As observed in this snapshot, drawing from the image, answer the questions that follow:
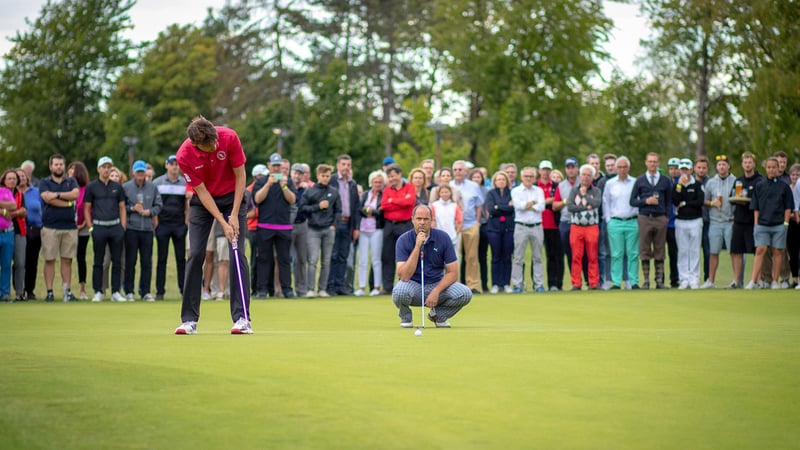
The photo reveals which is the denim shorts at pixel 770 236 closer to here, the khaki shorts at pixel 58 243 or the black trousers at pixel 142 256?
the black trousers at pixel 142 256

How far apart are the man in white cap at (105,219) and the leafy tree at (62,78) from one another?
152 feet

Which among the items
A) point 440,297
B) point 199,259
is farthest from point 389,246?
point 199,259

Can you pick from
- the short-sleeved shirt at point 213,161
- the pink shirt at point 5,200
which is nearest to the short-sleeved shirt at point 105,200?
the pink shirt at point 5,200

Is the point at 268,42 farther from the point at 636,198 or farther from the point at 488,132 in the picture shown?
the point at 636,198

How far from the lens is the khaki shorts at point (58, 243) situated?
20.4 m

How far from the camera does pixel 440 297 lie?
1322 cm

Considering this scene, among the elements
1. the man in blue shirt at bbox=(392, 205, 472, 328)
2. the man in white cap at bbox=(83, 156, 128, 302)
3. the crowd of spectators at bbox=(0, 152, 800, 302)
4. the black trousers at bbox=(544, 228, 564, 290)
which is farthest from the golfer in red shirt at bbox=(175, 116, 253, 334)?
the black trousers at bbox=(544, 228, 564, 290)

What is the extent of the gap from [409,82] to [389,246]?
43.7 m

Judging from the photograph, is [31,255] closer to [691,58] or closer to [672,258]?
[672,258]

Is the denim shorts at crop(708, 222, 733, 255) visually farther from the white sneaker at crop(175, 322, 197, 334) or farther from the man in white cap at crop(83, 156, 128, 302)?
the white sneaker at crop(175, 322, 197, 334)

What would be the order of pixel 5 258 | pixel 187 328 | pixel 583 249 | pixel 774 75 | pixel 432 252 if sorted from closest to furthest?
pixel 187 328, pixel 432 252, pixel 5 258, pixel 583 249, pixel 774 75

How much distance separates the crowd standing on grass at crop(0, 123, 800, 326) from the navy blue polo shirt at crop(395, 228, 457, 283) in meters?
6.40

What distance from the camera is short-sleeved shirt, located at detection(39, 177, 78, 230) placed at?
66.8ft

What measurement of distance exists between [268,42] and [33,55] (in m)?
13.6
